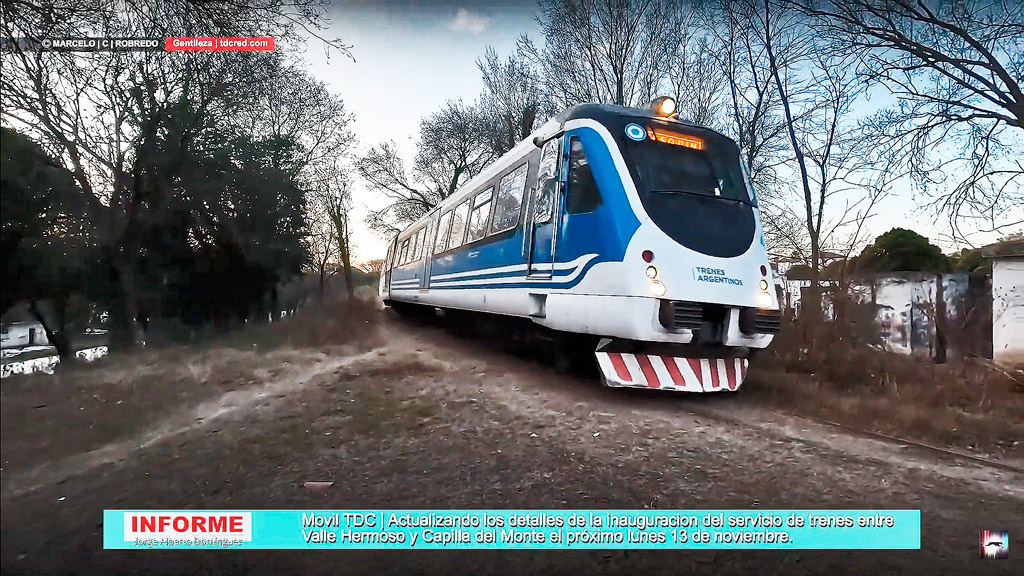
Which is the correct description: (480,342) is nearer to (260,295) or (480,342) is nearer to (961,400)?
(260,295)

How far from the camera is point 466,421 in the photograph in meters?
2.65

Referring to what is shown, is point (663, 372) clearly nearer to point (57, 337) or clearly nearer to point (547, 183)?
point (547, 183)

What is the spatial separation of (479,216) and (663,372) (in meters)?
2.69

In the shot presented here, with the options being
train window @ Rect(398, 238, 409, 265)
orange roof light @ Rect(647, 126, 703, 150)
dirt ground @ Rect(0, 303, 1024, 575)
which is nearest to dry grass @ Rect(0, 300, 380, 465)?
dirt ground @ Rect(0, 303, 1024, 575)

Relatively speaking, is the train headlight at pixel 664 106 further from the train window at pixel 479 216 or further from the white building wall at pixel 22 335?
the white building wall at pixel 22 335

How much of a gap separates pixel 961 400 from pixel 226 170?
4.12m

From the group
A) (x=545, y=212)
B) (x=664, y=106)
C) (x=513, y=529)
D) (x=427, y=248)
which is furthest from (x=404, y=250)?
(x=513, y=529)

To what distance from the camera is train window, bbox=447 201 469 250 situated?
225 inches

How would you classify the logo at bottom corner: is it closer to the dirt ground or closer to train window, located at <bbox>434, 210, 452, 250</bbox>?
the dirt ground

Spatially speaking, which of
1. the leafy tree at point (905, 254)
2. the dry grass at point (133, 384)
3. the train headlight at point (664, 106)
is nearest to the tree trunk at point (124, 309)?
A: the dry grass at point (133, 384)

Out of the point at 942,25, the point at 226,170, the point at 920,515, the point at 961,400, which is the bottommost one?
the point at 920,515

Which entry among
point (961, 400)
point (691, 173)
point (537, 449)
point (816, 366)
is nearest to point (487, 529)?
point (537, 449)

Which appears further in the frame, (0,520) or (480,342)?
(480,342)

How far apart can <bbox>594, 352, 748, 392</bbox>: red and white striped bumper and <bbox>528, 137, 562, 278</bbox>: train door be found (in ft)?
2.61
